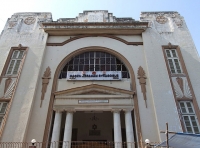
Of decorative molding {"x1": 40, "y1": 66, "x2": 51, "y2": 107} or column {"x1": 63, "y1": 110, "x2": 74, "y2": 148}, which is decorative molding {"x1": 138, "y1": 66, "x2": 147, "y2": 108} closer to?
column {"x1": 63, "y1": 110, "x2": 74, "y2": 148}

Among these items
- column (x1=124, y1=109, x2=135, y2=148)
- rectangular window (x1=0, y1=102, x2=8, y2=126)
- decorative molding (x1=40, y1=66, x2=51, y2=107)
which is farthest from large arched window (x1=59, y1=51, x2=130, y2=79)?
rectangular window (x1=0, y1=102, x2=8, y2=126)

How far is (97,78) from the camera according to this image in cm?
1258

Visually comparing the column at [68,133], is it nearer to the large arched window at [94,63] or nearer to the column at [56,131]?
the column at [56,131]

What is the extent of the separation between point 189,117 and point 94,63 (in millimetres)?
6926

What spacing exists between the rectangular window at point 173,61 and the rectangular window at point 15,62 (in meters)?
10.4

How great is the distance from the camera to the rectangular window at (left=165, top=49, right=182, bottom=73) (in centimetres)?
1296

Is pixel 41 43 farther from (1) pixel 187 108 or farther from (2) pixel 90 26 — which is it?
(1) pixel 187 108

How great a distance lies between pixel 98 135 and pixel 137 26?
8477mm

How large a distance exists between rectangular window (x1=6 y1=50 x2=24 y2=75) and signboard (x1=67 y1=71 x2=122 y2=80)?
3605 millimetres

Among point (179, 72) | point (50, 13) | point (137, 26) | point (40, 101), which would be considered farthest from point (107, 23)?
point (40, 101)

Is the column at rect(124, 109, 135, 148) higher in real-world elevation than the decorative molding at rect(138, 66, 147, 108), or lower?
lower

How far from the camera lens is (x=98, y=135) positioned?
43.9 feet

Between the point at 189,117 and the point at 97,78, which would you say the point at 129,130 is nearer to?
the point at 189,117

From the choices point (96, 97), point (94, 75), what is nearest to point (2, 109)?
point (96, 97)
